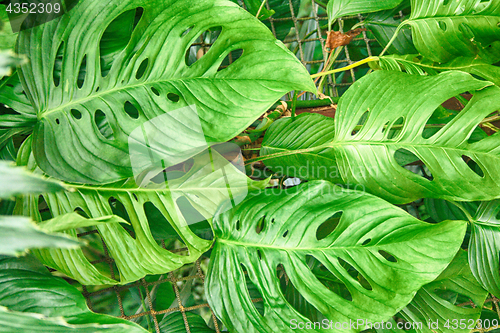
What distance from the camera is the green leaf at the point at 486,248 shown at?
0.69m

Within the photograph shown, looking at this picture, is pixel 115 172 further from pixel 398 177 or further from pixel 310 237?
pixel 398 177

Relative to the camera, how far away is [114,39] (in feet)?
2.05

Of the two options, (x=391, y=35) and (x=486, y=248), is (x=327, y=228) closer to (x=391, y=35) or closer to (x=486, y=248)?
(x=486, y=248)

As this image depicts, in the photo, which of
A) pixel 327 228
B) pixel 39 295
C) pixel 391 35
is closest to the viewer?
pixel 39 295

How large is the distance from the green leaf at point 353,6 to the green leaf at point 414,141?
21 cm

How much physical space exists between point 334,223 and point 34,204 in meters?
0.63

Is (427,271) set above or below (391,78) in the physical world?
below

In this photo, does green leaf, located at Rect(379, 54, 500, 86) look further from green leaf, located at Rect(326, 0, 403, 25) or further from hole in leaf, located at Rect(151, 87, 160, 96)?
hole in leaf, located at Rect(151, 87, 160, 96)

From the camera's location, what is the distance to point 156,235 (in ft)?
2.29

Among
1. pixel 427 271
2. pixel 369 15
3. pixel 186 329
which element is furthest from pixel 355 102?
pixel 186 329

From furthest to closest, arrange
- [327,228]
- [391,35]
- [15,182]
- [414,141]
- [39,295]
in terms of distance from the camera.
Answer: [391,35], [327,228], [414,141], [39,295], [15,182]

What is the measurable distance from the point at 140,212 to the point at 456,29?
77 centimetres
